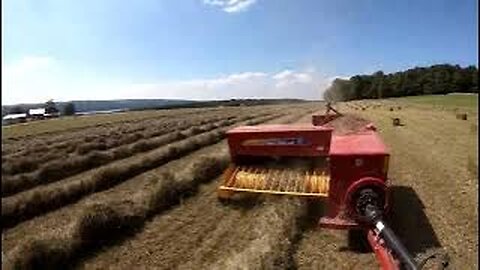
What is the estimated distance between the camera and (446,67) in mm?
100188

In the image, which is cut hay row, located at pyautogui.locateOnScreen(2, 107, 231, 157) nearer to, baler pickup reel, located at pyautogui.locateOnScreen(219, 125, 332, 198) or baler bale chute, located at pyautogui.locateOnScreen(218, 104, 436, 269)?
baler pickup reel, located at pyautogui.locateOnScreen(219, 125, 332, 198)

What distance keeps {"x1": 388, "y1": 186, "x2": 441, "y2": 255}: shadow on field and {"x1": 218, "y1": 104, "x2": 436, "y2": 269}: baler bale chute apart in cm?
75

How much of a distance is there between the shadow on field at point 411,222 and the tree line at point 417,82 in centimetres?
7873

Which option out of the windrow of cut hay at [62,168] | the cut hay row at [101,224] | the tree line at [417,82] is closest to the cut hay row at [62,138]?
the windrow of cut hay at [62,168]

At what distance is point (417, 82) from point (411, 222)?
313 ft

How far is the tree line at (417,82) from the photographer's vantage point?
91.9 metres

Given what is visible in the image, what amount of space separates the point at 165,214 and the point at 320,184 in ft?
9.26

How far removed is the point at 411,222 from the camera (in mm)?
8625

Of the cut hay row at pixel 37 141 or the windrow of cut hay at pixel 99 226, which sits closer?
the windrow of cut hay at pixel 99 226

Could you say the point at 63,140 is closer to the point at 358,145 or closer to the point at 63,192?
the point at 63,192

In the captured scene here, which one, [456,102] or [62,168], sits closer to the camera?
[62,168]

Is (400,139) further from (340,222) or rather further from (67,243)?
(67,243)

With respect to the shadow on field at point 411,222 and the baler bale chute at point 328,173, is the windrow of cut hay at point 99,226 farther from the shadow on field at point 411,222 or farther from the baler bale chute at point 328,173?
the shadow on field at point 411,222

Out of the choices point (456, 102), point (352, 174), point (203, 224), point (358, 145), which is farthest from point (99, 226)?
point (456, 102)
